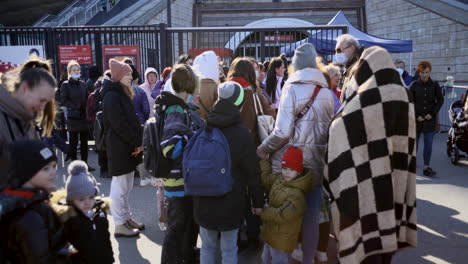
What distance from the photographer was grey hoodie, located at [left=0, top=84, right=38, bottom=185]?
2.40 meters

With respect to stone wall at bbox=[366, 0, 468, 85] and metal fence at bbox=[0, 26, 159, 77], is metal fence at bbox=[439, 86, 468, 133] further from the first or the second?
metal fence at bbox=[0, 26, 159, 77]

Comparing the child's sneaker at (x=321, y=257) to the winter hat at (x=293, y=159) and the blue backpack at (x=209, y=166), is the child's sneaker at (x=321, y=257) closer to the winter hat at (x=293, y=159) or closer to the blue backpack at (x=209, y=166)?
the winter hat at (x=293, y=159)

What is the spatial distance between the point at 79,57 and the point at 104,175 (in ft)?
11.1

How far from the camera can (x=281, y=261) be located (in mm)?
3668

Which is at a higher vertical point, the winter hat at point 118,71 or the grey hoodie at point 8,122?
the winter hat at point 118,71

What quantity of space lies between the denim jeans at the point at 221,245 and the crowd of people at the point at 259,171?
10mm

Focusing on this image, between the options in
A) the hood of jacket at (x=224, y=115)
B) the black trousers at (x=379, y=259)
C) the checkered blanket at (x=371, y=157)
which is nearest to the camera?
the checkered blanket at (x=371, y=157)

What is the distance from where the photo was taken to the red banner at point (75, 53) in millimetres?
9859

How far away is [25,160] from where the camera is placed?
2213 mm

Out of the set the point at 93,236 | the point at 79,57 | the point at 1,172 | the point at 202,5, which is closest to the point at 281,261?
the point at 93,236

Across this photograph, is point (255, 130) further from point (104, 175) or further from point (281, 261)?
point (104, 175)

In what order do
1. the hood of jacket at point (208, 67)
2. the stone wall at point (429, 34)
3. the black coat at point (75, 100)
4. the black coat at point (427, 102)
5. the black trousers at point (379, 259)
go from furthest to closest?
the stone wall at point (429, 34) → the black coat at point (75, 100) → the black coat at point (427, 102) → the hood of jacket at point (208, 67) → the black trousers at point (379, 259)

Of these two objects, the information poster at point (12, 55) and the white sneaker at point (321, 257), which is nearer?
the white sneaker at point (321, 257)

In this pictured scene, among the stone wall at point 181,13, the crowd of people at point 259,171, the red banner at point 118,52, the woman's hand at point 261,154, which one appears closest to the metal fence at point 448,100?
the red banner at point 118,52
